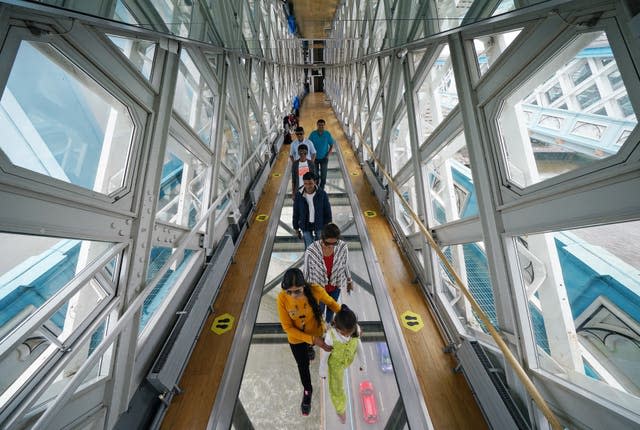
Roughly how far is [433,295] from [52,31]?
14.8 ft

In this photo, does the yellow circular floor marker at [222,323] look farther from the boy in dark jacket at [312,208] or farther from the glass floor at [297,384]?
the boy in dark jacket at [312,208]

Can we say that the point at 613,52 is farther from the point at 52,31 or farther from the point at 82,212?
the point at 82,212

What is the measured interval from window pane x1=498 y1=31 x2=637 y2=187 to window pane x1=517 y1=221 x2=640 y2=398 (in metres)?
0.52

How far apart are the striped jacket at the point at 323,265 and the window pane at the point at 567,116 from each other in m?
1.77

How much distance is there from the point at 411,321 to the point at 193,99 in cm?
457

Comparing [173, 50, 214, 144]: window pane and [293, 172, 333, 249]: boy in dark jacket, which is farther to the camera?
[293, 172, 333, 249]: boy in dark jacket

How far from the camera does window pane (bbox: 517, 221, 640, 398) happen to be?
64.7 inches

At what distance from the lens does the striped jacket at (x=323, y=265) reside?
274 cm

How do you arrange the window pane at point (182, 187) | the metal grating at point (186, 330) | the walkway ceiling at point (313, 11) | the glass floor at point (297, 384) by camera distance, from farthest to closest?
the walkway ceiling at point (313, 11) < the window pane at point (182, 187) < the glass floor at point (297, 384) < the metal grating at point (186, 330)

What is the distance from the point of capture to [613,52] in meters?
1.48

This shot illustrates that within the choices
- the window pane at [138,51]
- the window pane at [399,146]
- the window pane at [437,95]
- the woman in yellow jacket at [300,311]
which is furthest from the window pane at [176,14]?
the window pane at [399,146]

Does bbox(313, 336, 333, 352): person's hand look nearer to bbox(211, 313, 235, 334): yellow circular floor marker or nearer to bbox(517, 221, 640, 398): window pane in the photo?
bbox(211, 313, 235, 334): yellow circular floor marker

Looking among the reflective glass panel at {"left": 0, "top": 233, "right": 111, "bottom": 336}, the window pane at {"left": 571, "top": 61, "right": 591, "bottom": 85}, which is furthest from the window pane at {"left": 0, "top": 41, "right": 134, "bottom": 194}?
the window pane at {"left": 571, "top": 61, "right": 591, "bottom": 85}

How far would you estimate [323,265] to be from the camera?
2750mm
